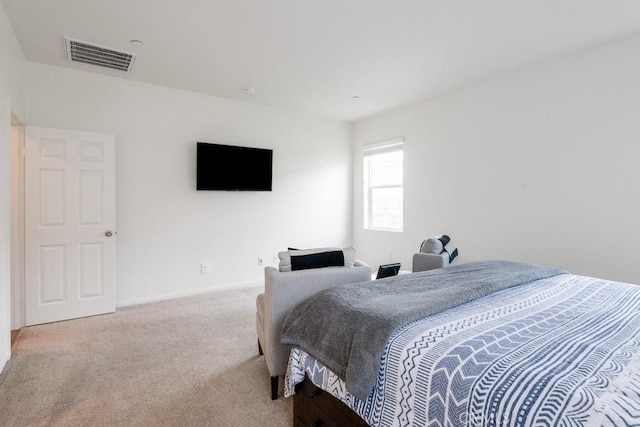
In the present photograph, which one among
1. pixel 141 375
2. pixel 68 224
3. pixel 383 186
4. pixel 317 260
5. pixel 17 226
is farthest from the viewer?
pixel 383 186

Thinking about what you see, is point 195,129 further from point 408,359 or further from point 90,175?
point 408,359

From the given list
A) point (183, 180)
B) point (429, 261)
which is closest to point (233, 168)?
point (183, 180)

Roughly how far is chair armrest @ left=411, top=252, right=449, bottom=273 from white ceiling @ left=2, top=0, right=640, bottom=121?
1940 millimetres

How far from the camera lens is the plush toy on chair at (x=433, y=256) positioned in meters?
3.40

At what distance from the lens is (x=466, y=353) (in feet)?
3.56

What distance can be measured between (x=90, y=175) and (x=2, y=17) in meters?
1.47

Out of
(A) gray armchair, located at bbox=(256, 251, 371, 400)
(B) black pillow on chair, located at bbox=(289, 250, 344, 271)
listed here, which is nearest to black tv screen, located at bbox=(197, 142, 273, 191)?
(B) black pillow on chair, located at bbox=(289, 250, 344, 271)

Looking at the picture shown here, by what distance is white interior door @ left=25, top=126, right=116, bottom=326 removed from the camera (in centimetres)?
324

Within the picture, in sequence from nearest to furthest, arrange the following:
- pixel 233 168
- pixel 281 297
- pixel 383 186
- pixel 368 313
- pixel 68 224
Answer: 1. pixel 368 313
2. pixel 281 297
3. pixel 68 224
4. pixel 233 168
5. pixel 383 186

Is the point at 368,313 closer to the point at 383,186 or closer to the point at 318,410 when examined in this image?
the point at 318,410

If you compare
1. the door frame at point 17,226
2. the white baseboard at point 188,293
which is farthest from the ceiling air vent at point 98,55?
the white baseboard at point 188,293

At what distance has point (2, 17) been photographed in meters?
2.44

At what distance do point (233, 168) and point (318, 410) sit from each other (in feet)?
11.4

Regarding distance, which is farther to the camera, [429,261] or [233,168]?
[233,168]
